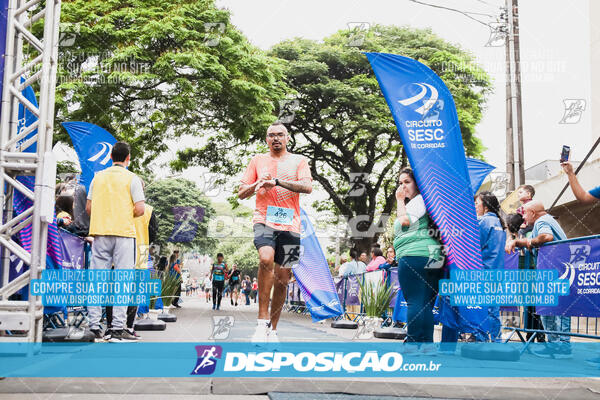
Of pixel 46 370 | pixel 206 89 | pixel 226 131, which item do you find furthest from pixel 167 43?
pixel 46 370

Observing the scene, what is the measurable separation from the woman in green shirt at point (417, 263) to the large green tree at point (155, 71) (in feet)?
40.7

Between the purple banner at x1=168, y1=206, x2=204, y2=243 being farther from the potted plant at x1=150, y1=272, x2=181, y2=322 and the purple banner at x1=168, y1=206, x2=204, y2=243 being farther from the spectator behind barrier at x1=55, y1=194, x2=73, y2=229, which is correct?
the spectator behind barrier at x1=55, y1=194, x2=73, y2=229

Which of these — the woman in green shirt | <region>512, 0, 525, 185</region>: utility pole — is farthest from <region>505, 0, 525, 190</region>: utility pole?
the woman in green shirt

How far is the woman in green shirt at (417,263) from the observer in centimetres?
508

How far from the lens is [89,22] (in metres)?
17.1

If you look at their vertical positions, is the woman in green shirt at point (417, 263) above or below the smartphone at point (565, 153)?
below

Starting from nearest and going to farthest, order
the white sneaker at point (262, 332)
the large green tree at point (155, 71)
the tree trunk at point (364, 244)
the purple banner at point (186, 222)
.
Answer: the white sneaker at point (262, 332) → the large green tree at point (155, 71) → the tree trunk at point (364, 244) → the purple banner at point (186, 222)

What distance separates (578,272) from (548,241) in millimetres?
742

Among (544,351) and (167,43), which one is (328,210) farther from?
(544,351)

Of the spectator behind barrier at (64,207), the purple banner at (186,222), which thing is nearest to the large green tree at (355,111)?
the spectator behind barrier at (64,207)

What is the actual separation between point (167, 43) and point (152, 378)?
15.6m

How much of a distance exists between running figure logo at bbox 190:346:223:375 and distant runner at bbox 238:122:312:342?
1.13 metres

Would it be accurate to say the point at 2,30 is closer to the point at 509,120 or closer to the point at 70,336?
the point at 70,336

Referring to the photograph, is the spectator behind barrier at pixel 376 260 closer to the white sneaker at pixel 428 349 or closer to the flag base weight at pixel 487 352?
the flag base weight at pixel 487 352
